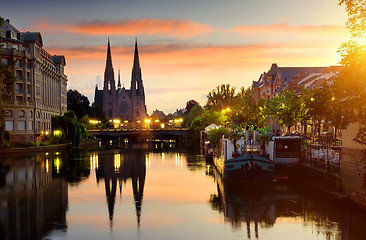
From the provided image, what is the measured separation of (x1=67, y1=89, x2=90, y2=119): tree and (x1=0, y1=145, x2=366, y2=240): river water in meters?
127

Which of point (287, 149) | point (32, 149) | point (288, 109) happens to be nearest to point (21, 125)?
point (32, 149)

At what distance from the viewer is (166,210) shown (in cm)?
3447

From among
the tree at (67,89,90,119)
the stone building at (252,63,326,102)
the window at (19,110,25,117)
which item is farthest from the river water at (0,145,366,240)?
the tree at (67,89,90,119)

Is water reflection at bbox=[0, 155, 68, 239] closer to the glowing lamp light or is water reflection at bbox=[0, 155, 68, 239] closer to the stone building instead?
the glowing lamp light

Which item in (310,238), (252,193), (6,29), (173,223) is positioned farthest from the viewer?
(6,29)

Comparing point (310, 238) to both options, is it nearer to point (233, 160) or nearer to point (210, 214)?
point (210, 214)

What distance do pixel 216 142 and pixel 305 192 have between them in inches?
1161

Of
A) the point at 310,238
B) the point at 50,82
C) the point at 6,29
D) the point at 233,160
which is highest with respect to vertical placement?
the point at 6,29

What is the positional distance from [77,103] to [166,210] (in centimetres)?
16037

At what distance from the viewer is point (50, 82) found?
128 m

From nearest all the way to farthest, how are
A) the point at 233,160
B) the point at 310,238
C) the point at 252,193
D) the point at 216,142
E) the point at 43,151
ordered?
the point at 310,238 → the point at 252,193 → the point at 233,160 → the point at 216,142 → the point at 43,151

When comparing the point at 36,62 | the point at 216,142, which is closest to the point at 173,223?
the point at 216,142

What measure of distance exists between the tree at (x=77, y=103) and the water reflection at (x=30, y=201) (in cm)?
11747

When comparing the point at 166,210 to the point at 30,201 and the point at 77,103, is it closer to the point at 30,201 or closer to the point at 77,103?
the point at 30,201
